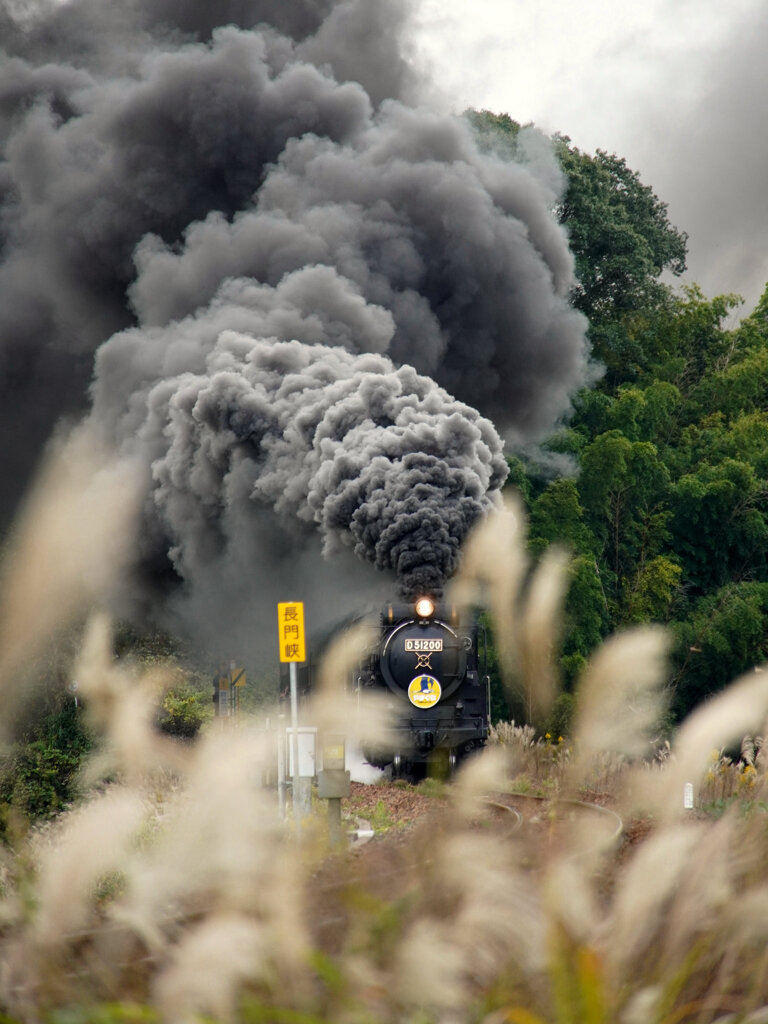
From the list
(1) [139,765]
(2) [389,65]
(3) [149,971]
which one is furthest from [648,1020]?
(2) [389,65]

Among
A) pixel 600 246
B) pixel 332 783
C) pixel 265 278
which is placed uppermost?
pixel 600 246

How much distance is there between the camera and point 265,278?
23.2m

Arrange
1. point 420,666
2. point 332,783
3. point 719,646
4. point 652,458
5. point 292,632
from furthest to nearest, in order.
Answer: point 652,458 < point 719,646 < point 420,666 < point 292,632 < point 332,783

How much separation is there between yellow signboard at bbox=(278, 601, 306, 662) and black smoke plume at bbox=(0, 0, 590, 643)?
4938 millimetres

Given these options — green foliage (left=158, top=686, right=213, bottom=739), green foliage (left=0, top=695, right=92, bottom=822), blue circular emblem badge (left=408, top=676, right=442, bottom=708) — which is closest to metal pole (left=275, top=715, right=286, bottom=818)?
blue circular emblem badge (left=408, top=676, right=442, bottom=708)

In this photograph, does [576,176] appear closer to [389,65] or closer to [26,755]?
[389,65]

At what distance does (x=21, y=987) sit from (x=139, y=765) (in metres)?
1.09

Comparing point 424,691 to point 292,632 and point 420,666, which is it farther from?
point 292,632

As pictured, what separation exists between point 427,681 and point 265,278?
525 inches

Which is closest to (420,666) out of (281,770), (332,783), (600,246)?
(281,770)

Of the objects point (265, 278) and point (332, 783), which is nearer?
point (332, 783)

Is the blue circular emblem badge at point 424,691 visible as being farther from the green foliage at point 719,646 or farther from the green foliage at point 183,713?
the green foliage at point 719,646

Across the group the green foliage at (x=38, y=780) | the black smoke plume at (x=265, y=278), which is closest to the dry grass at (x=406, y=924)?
the green foliage at (x=38, y=780)

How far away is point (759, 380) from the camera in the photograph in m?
31.2
